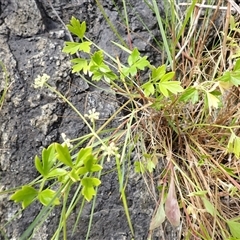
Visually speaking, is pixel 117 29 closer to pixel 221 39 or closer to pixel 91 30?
pixel 91 30

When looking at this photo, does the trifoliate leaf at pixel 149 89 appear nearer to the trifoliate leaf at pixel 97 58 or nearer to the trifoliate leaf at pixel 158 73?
the trifoliate leaf at pixel 158 73

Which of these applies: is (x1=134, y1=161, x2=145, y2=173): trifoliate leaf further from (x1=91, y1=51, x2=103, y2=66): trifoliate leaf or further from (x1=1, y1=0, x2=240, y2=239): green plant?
(x1=91, y1=51, x2=103, y2=66): trifoliate leaf

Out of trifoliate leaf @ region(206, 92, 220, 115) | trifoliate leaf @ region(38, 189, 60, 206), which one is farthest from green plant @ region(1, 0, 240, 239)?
trifoliate leaf @ region(38, 189, 60, 206)

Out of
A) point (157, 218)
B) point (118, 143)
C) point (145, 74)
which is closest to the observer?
point (157, 218)

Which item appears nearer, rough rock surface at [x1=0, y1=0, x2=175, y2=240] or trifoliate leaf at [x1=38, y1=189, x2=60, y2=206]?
trifoliate leaf at [x1=38, y1=189, x2=60, y2=206]

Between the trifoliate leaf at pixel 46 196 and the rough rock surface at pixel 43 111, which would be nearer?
the trifoliate leaf at pixel 46 196

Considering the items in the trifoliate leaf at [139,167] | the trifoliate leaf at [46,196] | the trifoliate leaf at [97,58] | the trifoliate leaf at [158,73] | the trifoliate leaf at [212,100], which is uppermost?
the trifoliate leaf at [97,58]

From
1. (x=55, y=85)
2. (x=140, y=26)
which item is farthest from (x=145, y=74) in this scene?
(x=55, y=85)

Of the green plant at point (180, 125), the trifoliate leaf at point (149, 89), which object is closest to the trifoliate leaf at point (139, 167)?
the green plant at point (180, 125)
